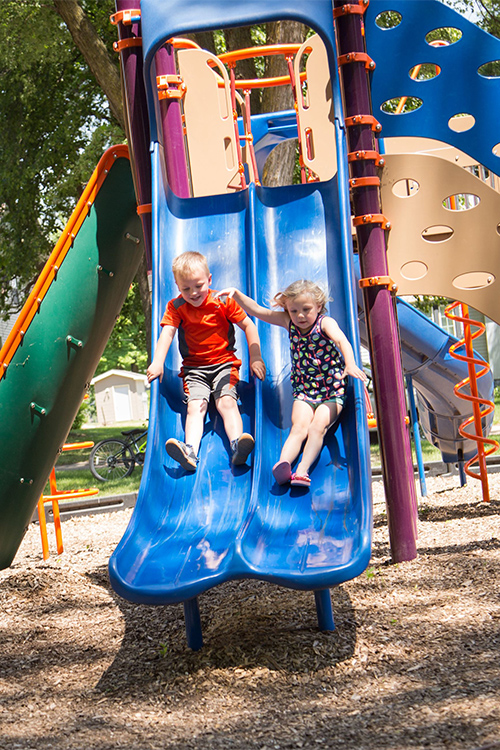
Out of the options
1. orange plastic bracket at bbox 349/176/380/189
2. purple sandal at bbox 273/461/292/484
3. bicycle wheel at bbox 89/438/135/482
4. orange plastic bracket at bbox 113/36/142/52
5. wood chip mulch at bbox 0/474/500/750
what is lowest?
wood chip mulch at bbox 0/474/500/750

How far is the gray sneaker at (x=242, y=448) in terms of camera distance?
13.9 feet

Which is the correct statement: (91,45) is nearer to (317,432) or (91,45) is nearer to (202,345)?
(202,345)

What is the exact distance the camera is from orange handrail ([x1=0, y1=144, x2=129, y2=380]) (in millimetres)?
5203

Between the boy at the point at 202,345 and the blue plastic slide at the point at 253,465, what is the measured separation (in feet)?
0.36

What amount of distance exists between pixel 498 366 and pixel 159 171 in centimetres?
2356

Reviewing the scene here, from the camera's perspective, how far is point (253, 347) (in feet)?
15.2

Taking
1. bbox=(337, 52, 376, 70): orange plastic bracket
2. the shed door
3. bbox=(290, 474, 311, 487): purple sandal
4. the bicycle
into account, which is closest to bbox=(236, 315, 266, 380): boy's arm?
bbox=(290, 474, 311, 487): purple sandal

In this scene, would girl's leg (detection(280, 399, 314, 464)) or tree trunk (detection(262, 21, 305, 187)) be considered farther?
tree trunk (detection(262, 21, 305, 187))

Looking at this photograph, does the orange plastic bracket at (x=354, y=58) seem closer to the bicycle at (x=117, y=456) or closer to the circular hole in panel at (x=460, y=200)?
the circular hole in panel at (x=460, y=200)

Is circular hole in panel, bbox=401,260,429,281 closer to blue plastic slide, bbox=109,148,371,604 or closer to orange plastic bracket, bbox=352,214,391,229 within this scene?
orange plastic bracket, bbox=352,214,391,229

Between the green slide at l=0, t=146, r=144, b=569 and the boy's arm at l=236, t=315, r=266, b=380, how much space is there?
4.45ft

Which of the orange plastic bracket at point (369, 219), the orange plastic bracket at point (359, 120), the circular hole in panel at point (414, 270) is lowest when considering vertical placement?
the circular hole in panel at point (414, 270)

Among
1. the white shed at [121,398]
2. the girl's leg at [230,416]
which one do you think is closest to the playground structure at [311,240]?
the girl's leg at [230,416]

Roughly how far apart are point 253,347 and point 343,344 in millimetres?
625
